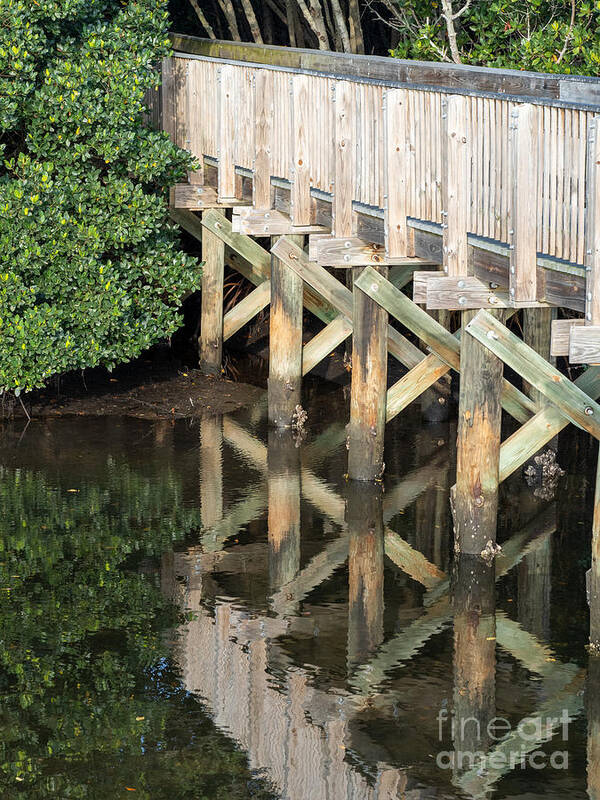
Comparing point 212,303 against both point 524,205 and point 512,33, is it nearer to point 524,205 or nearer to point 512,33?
point 512,33

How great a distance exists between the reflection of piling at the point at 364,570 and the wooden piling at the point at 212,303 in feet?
13.9

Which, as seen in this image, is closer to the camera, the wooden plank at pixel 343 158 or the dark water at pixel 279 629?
the dark water at pixel 279 629

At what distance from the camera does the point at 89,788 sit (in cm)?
702

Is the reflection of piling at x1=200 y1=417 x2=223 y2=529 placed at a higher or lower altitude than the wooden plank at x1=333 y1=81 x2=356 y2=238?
lower

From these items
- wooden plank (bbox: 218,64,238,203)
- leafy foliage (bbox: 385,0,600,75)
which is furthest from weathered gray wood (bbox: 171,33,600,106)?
leafy foliage (bbox: 385,0,600,75)

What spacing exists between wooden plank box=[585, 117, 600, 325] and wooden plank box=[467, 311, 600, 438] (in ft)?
3.35

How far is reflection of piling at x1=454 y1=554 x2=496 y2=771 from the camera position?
7613 mm

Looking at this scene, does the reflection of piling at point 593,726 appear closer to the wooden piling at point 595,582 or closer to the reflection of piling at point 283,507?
the wooden piling at point 595,582

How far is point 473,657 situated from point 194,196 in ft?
24.8

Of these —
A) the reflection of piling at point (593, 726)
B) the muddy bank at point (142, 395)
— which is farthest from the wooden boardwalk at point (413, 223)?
the muddy bank at point (142, 395)

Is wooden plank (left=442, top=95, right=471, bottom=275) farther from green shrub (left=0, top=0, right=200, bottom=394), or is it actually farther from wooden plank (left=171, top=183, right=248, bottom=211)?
wooden plank (left=171, top=183, right=248, bottom=211)

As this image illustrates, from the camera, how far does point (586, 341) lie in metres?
8.02

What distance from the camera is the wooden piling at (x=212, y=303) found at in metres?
15.6

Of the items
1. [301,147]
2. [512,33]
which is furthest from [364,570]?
[512,33]
